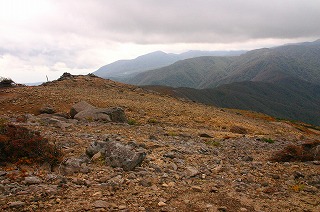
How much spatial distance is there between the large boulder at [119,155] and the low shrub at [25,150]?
1.78m

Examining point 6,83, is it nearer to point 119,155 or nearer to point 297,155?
point 119,155

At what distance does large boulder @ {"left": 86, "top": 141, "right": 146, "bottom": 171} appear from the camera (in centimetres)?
1180

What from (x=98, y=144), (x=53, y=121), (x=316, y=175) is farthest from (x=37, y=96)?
(x=316, y=175)

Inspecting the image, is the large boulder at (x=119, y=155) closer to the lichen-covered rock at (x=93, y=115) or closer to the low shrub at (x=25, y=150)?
the low shrub at (x=25, y=150)

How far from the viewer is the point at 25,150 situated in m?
11.8

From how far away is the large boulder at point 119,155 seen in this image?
11.8m

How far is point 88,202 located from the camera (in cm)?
866

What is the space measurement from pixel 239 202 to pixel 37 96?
99.4 feet

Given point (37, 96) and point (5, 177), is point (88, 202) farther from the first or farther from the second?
point (37, 96)

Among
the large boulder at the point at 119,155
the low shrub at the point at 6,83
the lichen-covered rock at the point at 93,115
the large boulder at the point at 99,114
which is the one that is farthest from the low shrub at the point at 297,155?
the low shrub at the point at 6,83

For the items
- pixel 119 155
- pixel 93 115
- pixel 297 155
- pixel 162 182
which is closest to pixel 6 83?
pixel 93 115

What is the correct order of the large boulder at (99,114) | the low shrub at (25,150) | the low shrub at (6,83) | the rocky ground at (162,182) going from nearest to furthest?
1. the rocky ground at (162,182)
2. the low shrub at (25,150)
3. the large boulder at (99,114)
4. the low shrub at (6,83)

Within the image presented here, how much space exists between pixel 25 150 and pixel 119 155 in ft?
12.8

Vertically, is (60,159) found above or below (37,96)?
below
